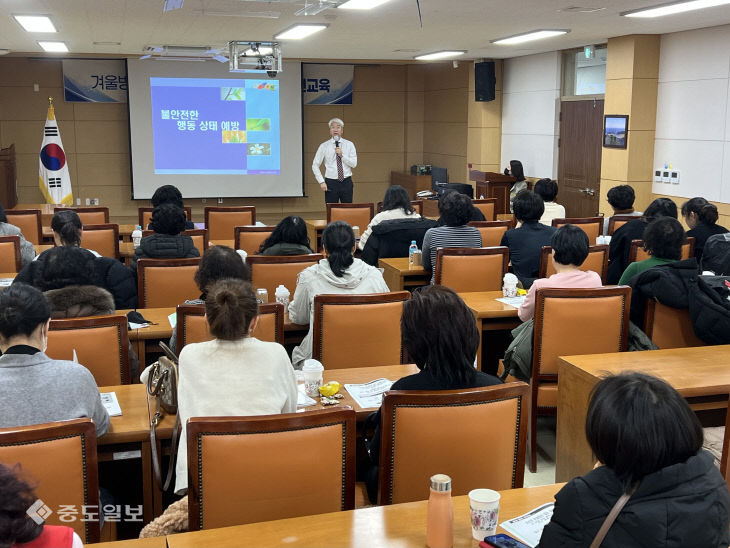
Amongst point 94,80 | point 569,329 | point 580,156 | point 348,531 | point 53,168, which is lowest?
point 348,531

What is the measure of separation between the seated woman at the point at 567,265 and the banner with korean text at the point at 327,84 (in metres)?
10.2

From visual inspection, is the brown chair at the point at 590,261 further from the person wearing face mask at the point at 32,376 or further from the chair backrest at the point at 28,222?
the chair backrest at the point at 28,222

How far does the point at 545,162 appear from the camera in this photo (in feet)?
37.5

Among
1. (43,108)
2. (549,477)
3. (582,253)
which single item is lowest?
(549,477)

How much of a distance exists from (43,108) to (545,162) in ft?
28.0

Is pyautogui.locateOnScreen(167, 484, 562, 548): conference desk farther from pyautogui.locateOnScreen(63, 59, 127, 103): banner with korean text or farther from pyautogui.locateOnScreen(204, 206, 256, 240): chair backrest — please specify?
pyautogui.locateOnScreen(63, 59, 127, 103): banner with korean text

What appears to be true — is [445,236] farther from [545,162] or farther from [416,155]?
[416,155]

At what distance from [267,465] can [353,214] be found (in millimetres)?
6529

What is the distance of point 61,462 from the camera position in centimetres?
214

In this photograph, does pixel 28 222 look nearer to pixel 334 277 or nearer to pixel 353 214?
pixel 353 214

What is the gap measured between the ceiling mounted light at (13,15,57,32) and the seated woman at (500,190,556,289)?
5.22 meters

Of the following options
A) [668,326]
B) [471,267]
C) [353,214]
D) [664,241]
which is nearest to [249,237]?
[353,214]

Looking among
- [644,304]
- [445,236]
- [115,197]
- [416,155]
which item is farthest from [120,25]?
[416,155]

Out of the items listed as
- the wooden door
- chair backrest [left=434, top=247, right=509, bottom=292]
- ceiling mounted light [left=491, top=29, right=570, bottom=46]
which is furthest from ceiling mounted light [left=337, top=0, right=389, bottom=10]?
the wooden door
